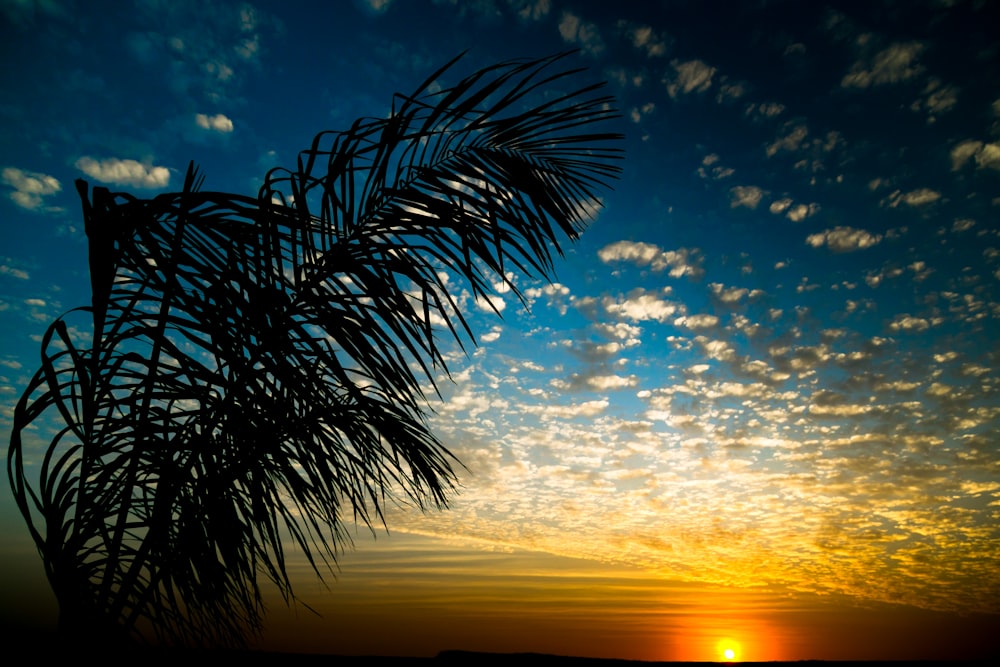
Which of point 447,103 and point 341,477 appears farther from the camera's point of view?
point 341,477

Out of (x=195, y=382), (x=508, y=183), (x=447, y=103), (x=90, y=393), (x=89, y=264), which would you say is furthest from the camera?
(x=508, y=183)

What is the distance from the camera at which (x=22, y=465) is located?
1541mm

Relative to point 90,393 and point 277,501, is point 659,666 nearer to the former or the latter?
point 277,501

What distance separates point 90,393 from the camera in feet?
5.03

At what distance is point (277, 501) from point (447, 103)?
1.58 meters

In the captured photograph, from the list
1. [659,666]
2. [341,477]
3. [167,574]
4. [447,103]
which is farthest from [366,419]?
[659,666]

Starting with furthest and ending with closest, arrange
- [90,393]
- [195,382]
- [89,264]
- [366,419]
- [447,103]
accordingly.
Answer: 1. [366,419]
2. [447,103]
3. [195,382]
4. [90,393]
5. [89,264]

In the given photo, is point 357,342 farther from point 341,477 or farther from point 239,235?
point 341,477

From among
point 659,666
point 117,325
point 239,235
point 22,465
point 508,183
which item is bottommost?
point 659,666

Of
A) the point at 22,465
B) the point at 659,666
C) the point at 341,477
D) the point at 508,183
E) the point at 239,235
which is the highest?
the point at 508,183

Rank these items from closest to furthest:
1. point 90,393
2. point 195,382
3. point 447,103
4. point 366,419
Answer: point 90,393
point 195,382
point 447,103
point 366,419

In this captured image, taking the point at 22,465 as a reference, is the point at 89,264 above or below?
above

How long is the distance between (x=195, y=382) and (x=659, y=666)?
6.60 ft

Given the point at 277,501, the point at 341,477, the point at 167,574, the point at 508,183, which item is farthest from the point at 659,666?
the point at 508,183
